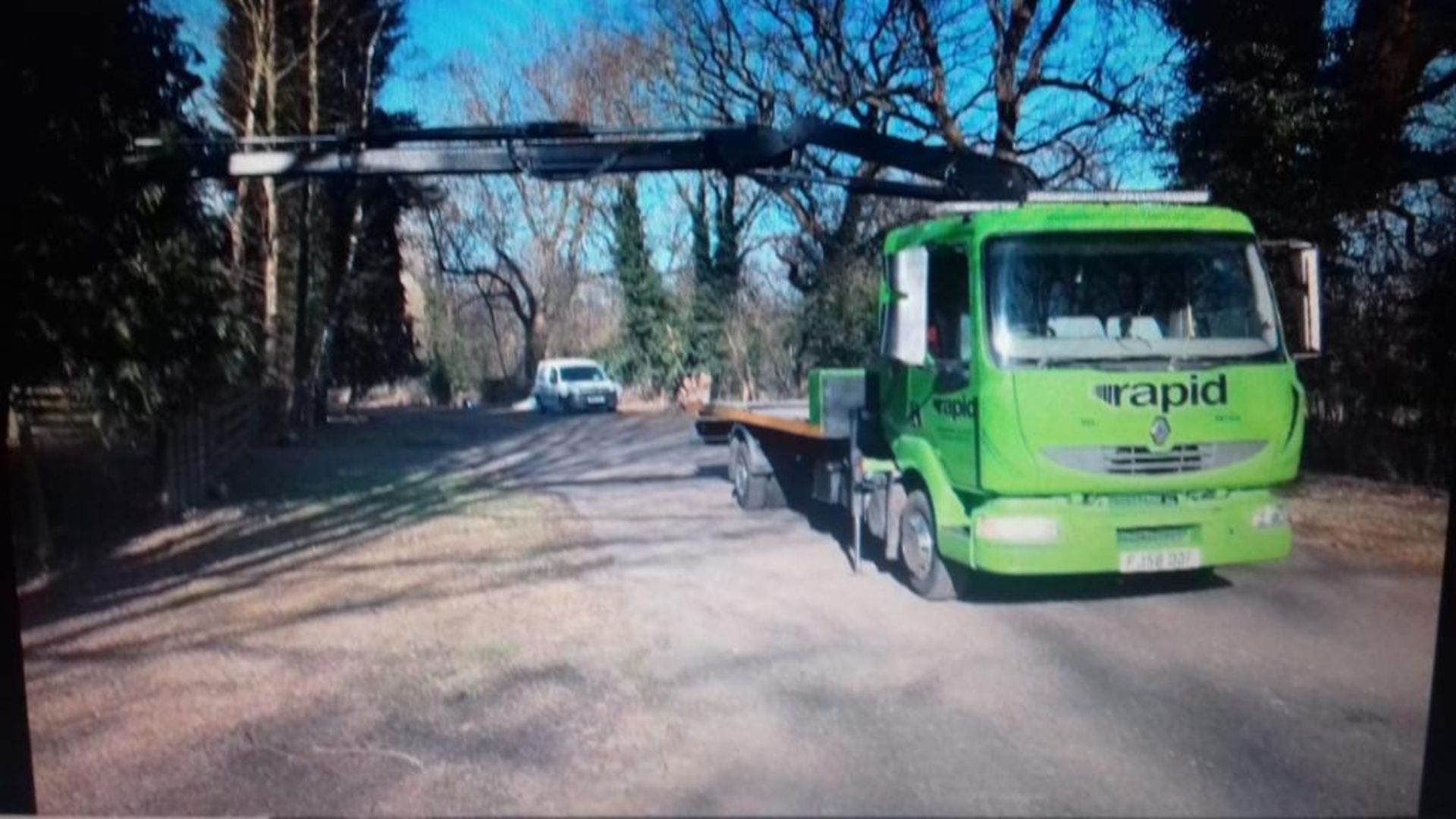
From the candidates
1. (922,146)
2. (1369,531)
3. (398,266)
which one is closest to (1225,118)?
(1369,531)

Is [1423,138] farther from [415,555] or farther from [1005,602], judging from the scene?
[415,555]

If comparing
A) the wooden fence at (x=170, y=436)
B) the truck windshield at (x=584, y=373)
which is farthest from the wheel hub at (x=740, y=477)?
the wooden fence at (x=170, y=436)

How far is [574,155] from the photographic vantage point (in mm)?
6023

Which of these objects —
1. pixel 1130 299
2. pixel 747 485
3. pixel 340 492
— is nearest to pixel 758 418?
pixel 747 485

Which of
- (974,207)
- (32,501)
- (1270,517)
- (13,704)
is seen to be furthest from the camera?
(974,207)

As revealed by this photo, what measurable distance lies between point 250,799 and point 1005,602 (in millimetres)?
3360

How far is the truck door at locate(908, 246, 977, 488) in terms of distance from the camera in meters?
4.77

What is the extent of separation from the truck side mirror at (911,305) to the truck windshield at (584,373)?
235 centimetres

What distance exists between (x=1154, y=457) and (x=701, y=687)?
2.25m

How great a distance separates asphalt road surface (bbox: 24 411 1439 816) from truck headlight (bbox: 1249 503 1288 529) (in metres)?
0.27

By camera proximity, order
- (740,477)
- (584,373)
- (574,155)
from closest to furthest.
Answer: (574,155) < (584,373) < (740,477)

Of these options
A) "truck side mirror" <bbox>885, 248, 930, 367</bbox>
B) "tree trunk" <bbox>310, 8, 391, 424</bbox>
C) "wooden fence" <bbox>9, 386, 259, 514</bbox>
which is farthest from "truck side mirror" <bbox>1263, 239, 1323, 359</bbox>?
"wooden fence" <bbox>9, 386, 259, 514</bbox>

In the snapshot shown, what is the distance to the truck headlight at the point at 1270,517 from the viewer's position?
181 inches

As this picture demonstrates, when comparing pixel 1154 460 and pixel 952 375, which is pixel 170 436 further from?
pixel 1154 460
